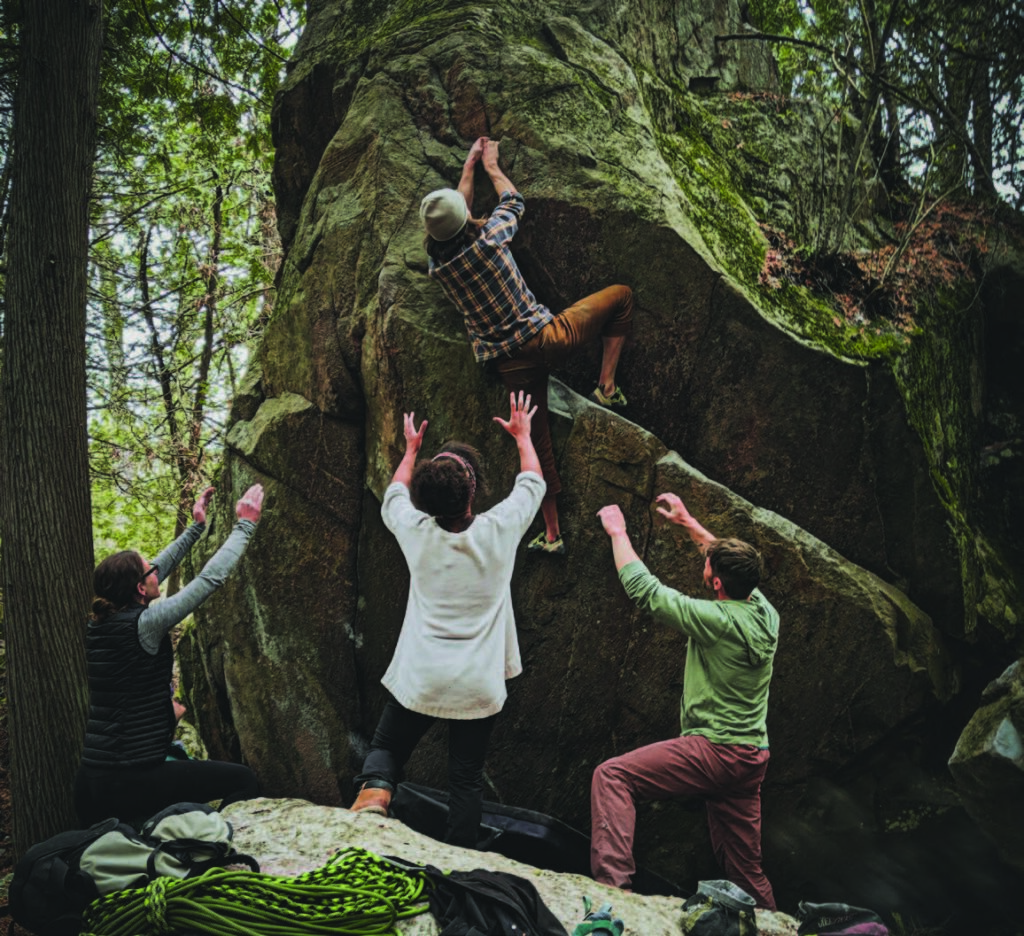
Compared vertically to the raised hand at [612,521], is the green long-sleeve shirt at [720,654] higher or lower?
lower

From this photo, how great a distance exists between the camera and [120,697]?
16.4 ft

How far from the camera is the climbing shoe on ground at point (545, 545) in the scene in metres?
6.19

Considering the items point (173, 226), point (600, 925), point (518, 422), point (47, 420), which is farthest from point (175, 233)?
point (600, 925)

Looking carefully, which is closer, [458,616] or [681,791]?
[458,616]

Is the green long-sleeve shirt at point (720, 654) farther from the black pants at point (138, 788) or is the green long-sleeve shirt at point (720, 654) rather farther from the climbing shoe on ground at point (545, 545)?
the black pants at point (138, 788)

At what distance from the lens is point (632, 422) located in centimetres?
630

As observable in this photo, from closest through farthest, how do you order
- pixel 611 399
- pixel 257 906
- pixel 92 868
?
pixel 257 906
pixel 92 868
pixel 611 399

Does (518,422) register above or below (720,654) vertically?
above

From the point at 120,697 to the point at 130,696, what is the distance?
0.19 ft

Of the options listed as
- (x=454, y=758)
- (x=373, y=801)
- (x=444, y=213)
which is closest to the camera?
(x=454, y=758)

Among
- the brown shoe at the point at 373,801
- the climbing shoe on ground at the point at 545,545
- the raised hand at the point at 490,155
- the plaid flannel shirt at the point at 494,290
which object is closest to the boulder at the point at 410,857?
the brown shoe at the point at 373,801

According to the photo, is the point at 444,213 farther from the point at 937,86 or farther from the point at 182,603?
the point at 937,86

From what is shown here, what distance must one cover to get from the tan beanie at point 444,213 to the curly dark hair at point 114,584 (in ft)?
9.94

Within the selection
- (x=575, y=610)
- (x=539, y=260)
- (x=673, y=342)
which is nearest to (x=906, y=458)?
(x=673, y=342)
